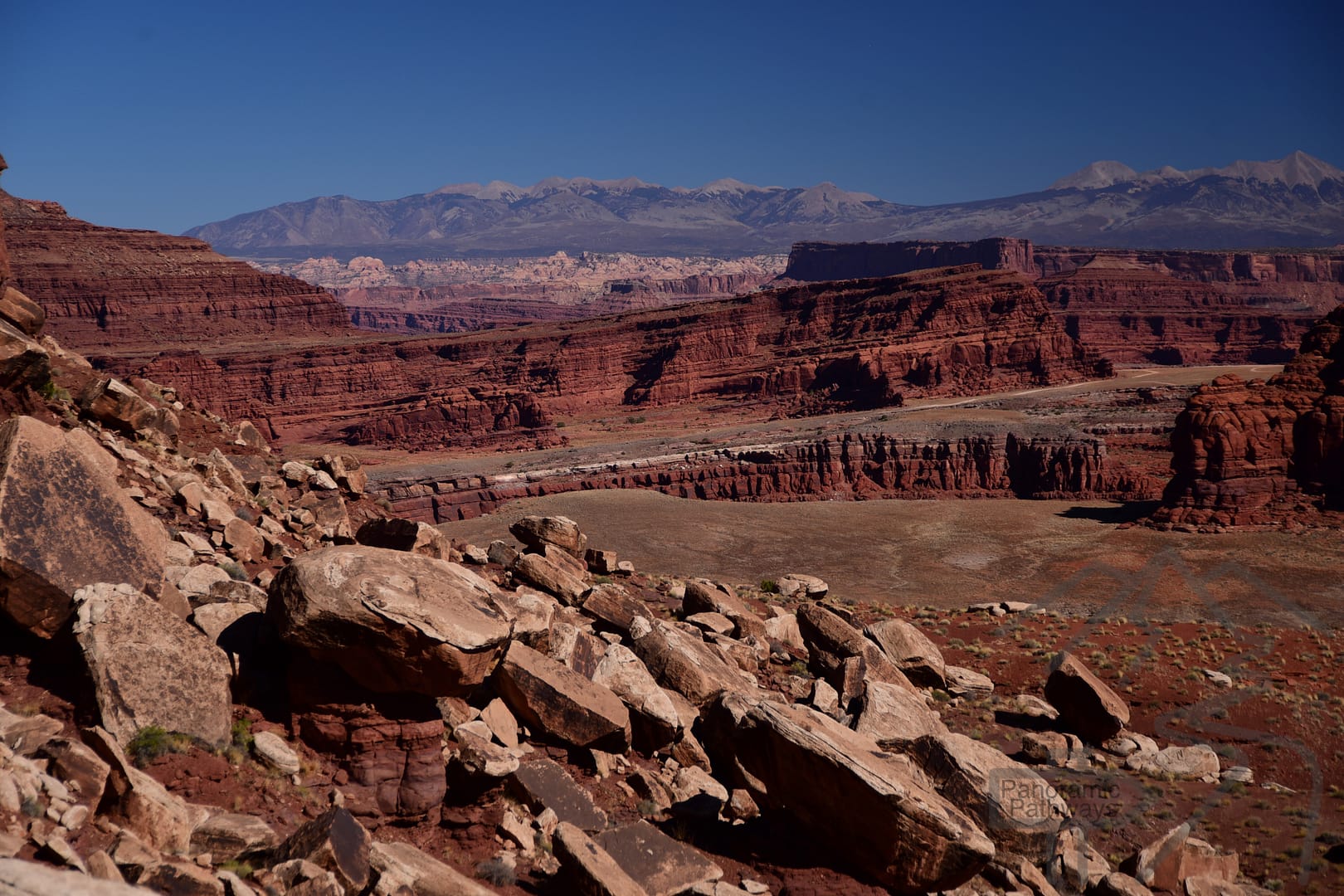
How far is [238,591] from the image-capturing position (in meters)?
10.5

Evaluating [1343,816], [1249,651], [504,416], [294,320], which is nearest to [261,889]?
[1343,816]

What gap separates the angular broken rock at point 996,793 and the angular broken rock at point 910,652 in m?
5.81

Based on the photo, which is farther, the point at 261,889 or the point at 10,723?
the point at 10,723

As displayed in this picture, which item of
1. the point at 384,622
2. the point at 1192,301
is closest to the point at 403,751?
the point at 384,622

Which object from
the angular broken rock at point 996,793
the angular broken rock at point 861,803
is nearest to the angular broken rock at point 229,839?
the angular broken rock at point 861,803

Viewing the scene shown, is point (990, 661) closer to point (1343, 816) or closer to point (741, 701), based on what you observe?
point (1343, 816)

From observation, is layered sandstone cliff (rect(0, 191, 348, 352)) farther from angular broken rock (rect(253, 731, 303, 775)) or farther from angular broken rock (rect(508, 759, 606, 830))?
angular broken rock (rect(508, 759, 606, 830))

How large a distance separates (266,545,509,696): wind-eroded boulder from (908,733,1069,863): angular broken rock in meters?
5.76

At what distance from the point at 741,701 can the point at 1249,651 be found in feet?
60.7

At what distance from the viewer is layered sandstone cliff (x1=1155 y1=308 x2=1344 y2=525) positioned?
127 feet

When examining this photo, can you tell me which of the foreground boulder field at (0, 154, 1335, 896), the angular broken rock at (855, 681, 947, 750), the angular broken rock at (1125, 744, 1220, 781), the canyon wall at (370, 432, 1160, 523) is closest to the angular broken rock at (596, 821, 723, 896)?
the foreground boulder field at (0, 154, 1335, 896)

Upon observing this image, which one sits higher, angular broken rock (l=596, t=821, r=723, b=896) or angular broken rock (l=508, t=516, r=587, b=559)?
angular broken rock (l=508, t=516, r=587, b=559)

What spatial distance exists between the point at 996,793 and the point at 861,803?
3191 millimetres

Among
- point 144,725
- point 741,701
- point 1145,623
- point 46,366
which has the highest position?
point 46,366
